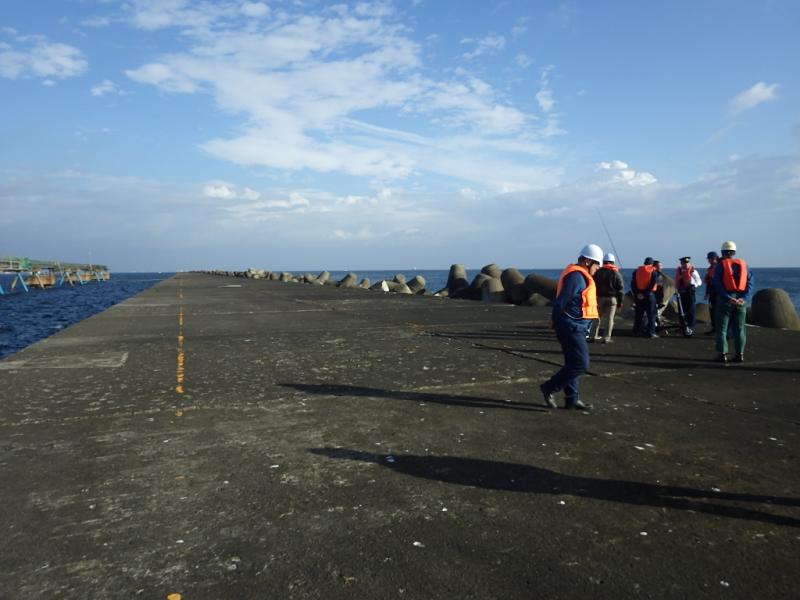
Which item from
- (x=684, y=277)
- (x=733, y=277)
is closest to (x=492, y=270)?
(x=684, y=277)

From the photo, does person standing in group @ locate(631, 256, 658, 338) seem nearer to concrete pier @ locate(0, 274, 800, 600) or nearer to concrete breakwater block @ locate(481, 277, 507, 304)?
concrete pier @ locate(0, 274, 800, 600)

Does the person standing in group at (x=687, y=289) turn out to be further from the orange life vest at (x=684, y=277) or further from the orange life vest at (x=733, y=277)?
the orange life vest at (x=733, y=277)

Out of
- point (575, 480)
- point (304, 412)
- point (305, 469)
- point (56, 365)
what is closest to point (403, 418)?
point (304, 412)

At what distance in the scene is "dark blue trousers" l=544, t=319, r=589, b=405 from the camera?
17.7 feet

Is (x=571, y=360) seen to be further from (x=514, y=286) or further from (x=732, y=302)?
(x=514, y=286)

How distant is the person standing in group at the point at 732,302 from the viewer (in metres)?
7.89

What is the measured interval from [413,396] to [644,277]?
7.00 meters

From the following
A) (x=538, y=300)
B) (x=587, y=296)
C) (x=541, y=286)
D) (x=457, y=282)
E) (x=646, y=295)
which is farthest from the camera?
(x=457, y=282)

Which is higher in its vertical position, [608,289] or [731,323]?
[608,289]

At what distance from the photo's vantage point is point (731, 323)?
7.97m

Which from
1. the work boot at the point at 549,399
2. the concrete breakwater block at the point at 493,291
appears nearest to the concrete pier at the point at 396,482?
the work boot at the point at 549,399

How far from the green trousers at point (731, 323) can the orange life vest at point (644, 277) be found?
266 centimetres

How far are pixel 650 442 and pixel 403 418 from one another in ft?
7.17

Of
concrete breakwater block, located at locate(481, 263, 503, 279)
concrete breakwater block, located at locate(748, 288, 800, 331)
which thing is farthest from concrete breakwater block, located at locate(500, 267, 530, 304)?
concrete breakwater block, located at locate(748, 288, 800, 331)
